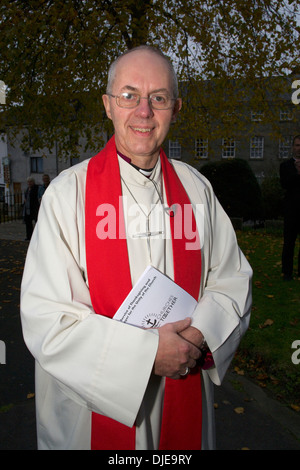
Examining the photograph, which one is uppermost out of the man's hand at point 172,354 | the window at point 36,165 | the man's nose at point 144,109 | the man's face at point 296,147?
the window at point 36,165

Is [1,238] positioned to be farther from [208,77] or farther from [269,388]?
[269,388]

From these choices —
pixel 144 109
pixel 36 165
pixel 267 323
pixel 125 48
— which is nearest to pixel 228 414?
pixel 267 323

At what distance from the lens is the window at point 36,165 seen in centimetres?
→ 4197

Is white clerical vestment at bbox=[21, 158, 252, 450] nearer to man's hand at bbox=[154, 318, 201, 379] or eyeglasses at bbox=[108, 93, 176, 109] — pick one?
man's hand at bbox=[154, 318, 201, 379]

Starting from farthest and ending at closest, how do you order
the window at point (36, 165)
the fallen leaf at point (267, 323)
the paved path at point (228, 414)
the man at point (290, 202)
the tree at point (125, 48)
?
1. the window at point (36, 165)
2. the tree at point (125, 48)
3. the man at point (290, 202)
4. the fallen leaf at point (267, 323)
5. the paved path at point (228, 414)

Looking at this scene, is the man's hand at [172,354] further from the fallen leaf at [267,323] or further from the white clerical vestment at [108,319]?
the fallen leaf at [267,323]

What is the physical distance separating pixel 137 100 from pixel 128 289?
0.84 m

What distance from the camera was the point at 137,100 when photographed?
68.7 inches

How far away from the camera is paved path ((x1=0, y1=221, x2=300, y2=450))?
2867 mm

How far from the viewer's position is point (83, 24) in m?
8.76

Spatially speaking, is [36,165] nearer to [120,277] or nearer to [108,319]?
[120,277]

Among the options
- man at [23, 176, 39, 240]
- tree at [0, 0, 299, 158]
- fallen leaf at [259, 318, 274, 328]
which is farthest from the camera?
man at [23, 176, 39, 240]

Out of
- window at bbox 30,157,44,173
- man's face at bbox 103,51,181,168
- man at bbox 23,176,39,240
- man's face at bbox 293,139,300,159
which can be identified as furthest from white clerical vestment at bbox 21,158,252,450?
window at bbox 30,157,44,173

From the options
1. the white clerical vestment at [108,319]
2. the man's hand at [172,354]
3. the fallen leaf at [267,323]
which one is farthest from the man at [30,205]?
the man's hand at [172,354]
